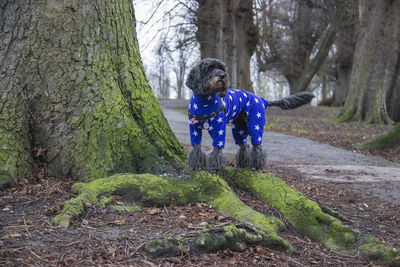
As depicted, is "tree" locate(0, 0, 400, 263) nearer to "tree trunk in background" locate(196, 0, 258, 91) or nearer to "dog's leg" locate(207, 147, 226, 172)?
"dog's leg" locate(207, 147, 226, 172)

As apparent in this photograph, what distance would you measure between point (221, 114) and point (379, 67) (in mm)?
13838

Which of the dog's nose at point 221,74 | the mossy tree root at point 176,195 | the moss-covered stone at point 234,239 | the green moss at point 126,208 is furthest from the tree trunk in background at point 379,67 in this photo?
the green moss at point 126,208

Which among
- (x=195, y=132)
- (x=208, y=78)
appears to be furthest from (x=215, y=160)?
(x=208, y=78)

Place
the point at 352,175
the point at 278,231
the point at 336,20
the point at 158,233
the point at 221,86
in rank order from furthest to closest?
the point at 336,20, the point at 352,175, the point at 221,86, the point at 278,231, the point at 158,233

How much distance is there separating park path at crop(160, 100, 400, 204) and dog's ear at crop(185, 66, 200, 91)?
130 inches

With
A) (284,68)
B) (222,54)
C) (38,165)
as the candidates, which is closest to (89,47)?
(38,165)

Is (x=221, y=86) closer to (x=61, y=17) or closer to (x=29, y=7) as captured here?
(x=61, y=17)

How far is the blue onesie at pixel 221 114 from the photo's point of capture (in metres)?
4.27

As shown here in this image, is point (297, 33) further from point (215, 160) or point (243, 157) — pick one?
point (215, 160)

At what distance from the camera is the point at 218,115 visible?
429 cm

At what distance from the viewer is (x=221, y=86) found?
4133mm

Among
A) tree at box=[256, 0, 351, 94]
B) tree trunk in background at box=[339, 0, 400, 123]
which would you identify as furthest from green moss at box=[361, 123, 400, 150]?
tree at box=[256, 0, 351, 94]

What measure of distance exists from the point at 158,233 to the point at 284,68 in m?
33.3

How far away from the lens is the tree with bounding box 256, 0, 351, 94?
23969mm
